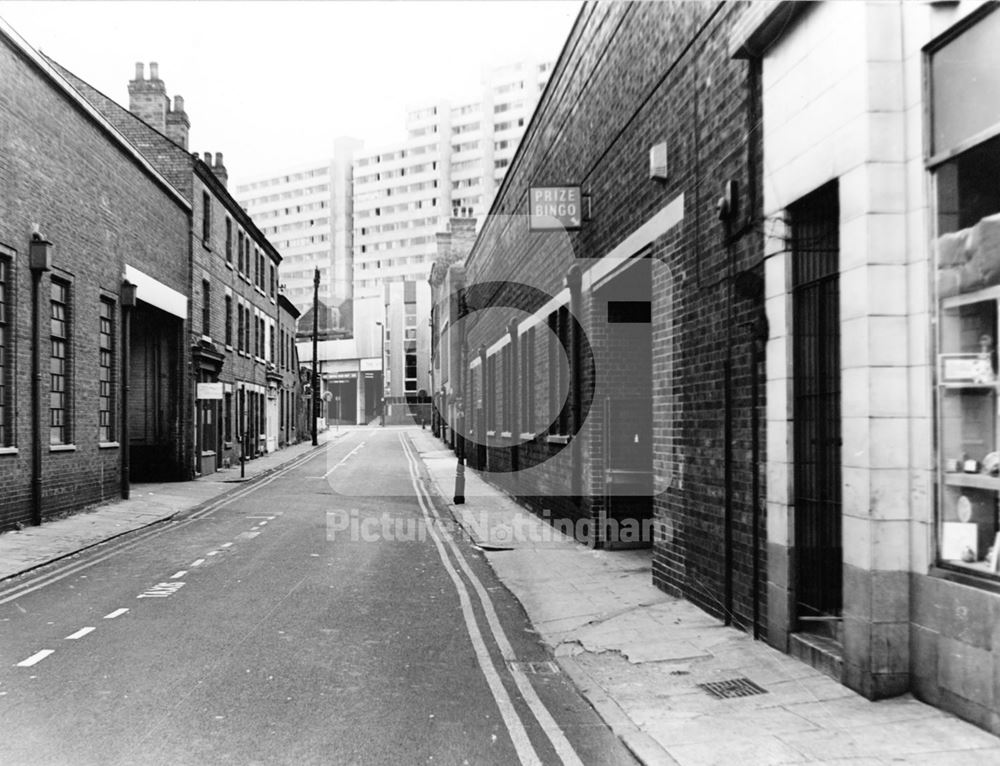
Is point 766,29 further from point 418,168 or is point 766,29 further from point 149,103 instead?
point 418,168

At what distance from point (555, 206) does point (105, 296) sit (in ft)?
36.9

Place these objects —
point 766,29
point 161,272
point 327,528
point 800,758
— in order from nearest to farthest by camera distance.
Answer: point 800,758
point 766,29
point 327,528
point 161,272

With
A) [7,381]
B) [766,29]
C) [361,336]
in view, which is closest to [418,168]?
[361,336]

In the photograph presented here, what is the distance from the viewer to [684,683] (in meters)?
5.98

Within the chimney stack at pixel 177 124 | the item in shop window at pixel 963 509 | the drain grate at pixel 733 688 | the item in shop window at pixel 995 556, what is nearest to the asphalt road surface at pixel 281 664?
the drain grate at pixel 733 688

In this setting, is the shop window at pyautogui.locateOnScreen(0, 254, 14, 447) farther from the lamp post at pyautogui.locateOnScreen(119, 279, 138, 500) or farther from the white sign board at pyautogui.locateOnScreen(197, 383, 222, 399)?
the white sign board at pyautogui.locateOnScreen(197, 383, 222, 399)

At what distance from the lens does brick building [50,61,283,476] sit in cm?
2539

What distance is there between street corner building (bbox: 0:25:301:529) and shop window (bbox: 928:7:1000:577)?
45.6 feet

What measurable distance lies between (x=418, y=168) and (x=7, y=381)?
350 ft

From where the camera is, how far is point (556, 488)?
14.6 meters

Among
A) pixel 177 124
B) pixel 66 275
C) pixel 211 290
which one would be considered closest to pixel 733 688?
pixel 66 275

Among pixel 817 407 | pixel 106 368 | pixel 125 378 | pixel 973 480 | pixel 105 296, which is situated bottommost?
pixel 973 480

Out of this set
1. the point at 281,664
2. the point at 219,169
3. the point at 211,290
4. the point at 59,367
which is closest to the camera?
the point at 281,664

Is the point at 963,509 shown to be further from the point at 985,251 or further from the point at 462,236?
the point at 462,236
